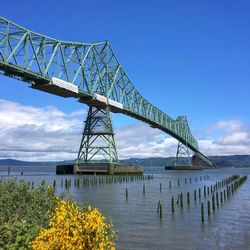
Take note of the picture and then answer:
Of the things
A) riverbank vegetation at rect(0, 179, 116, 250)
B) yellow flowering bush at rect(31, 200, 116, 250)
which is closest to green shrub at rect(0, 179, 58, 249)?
riverbank vegetation at rect(0, 179, 116, 250)

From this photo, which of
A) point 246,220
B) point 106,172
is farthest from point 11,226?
point 106,172

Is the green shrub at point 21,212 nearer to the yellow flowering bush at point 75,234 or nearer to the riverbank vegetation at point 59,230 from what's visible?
the riverbank vegetation at point 59,230

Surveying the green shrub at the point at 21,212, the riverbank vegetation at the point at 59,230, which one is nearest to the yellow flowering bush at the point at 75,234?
the riverbank vegetation at the point at 59,230

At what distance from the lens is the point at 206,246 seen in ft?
58.7

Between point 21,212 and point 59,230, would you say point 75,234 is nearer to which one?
point 59,230

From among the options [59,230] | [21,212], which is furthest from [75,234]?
[21,212]

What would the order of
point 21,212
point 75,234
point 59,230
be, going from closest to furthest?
point 75,234, point 59,230, point 21,212

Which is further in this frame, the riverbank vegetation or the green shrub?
the green shrub

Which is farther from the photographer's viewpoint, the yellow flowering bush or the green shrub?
the green shrub

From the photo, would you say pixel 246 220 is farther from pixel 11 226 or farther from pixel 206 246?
pixel 11 226

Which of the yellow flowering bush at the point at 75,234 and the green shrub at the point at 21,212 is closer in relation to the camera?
the yellow flowering bush at the point at 75,234

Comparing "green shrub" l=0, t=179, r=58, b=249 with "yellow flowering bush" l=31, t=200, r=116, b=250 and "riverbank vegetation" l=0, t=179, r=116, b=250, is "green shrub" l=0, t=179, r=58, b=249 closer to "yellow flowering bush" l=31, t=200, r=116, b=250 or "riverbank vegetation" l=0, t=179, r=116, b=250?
"riverbank vegetation" l=0, t=179, r=116, b=250

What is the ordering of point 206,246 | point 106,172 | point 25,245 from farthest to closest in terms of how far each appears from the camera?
point 106,172, point 206,246, point 25,245

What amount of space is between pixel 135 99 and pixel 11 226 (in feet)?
355
